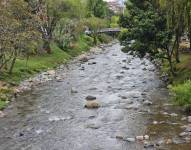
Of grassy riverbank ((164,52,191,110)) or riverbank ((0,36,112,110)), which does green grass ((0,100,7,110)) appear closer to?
riverbank ((0,36,112,110))

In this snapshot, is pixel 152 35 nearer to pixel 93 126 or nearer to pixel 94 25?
pixel 93 126

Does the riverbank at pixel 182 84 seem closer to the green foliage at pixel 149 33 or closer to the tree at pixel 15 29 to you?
the green foliage at pixel 149 33

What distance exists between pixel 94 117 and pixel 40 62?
32.5 metres

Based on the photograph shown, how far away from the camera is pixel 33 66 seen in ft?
198

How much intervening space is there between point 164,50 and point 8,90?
656 inches

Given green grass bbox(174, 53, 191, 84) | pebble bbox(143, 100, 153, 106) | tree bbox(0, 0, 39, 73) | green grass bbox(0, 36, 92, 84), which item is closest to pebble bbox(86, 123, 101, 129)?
pebble bbox(143, 100, 153, 106)

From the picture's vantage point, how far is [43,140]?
28312 mm

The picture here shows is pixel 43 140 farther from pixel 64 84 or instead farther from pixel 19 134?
pixel 64 84

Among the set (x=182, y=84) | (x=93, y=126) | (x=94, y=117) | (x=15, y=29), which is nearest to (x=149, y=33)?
(x=182, y=84)

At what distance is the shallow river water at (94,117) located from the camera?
89.9 ft

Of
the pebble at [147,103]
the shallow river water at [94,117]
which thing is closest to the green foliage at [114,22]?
the shallow river water at [94,117]

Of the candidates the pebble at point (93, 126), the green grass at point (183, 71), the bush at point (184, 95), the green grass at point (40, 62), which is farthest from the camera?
the green grass at point (40, 62)

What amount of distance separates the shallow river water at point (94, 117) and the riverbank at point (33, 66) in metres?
1.82

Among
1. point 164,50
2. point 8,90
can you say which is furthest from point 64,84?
point 164,50
